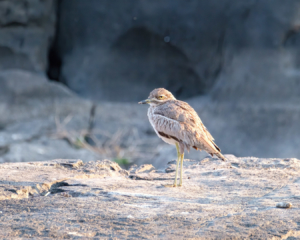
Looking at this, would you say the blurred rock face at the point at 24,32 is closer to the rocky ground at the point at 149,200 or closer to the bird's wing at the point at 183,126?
the rocky ground at the point at 149,200

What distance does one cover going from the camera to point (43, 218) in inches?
100.0

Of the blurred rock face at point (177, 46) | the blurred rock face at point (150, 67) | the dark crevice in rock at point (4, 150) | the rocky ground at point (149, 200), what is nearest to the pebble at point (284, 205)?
the rocky ground at point (149, 200)

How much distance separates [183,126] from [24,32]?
756 centimetres

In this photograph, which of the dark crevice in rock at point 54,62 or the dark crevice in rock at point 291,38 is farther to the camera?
the dark crevice in rock at point 54,62

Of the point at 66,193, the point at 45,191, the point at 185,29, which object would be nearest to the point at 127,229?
the point at 66,193

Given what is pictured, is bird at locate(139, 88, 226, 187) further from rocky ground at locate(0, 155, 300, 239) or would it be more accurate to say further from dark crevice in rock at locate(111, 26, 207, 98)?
dark crevice in rock at locate(111, 26, 207, 98)

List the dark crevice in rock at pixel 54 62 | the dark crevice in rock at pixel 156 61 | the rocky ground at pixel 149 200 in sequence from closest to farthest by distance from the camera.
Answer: the rocky ground at pixel 149 200 < the dark crevice in rock at pixel 156 61 < the dark crevice in rock at pixel 54 62

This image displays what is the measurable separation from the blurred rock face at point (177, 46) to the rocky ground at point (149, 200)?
4.64 meters

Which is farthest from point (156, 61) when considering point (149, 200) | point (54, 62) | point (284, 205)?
point (284, 205)

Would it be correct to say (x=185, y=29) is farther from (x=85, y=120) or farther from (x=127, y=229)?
(x=127, y=229)

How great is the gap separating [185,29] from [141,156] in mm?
3102

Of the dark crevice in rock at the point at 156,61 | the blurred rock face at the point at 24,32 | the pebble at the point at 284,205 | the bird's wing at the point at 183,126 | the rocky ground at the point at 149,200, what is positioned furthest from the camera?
the dark crevice in rock at the point at 156,61

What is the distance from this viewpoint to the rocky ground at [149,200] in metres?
2.36

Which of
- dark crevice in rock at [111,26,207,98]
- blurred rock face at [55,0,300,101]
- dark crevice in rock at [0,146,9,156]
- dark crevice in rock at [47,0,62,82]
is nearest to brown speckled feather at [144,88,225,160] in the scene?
dark crevice in rock at [0,146,9,156]
